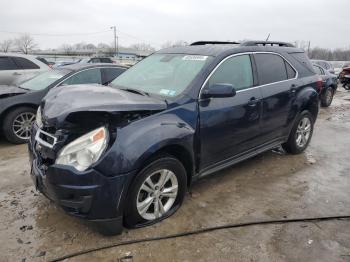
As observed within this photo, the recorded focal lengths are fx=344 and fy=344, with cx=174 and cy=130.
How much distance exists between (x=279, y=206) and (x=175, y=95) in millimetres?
1772

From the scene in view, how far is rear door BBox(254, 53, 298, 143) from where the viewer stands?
4613mm

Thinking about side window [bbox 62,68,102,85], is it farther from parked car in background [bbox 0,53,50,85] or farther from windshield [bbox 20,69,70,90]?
parked car in background [bbox 0,53,50,85]

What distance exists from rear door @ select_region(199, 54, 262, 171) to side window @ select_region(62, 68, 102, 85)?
12.4 feet

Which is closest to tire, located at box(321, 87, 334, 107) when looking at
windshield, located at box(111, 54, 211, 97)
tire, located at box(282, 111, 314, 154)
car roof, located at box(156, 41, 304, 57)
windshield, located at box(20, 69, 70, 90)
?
tire, located at box(282, 111, 314, 154)

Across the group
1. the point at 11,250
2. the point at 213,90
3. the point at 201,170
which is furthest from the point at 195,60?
the point at 11,250

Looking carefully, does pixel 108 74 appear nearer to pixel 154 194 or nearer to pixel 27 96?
pixel 27 96

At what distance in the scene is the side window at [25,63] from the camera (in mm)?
9727

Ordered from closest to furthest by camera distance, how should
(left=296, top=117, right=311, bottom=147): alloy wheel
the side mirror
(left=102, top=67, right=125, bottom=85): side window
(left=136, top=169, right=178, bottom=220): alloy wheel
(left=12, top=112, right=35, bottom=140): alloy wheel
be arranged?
(left=136, top=169, right=178, bottom=220): alloy wheel → the side mirror → (left=296, top=117, right=311, bottom=147): alloy wheel → (left=12, top=112, right=35, bottom=140): alloy wheel → (left=102, top=67, right=125, bottom=85): side window

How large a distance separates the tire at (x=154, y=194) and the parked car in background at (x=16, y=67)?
24.3ft

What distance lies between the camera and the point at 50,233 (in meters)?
3.34

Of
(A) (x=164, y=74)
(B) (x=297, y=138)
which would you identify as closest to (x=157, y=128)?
(A) (x=164, y=74)

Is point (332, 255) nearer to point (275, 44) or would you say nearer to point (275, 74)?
point (275, 74)

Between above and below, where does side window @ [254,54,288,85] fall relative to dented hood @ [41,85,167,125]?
above

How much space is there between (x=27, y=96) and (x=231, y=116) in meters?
4.11
